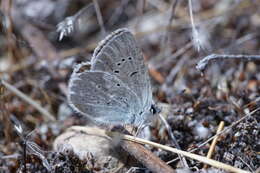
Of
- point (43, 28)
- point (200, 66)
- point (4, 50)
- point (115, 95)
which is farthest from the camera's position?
point (4, 50)

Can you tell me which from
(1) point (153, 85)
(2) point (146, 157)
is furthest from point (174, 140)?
(1) point (153, 85)

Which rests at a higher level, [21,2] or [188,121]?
[21,2]

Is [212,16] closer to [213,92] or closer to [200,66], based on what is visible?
[213,92]

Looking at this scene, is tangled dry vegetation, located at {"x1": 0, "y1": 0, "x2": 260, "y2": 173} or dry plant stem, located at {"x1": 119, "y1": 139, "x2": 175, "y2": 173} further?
tangled dry vegetation, located at {"x1": 0, "y1": 0, "x2": 260, "y2": 173}

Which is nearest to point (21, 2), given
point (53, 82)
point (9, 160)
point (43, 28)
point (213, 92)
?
point (43, 28)

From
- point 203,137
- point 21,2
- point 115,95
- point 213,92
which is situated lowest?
point 203,137

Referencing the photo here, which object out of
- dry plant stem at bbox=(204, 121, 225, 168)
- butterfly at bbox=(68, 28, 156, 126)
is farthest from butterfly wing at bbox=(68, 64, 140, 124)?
dry plant stem at bbox=(204, 121, 225, 168)

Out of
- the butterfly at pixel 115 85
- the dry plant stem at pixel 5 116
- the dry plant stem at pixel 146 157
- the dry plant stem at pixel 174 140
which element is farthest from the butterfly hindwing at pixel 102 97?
the dry plant stem at pixel 5 116

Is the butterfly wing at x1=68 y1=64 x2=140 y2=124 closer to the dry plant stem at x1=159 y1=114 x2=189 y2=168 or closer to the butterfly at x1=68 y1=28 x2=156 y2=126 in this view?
the butterfly at x1=68 y1=28 x2=156 y2=126
